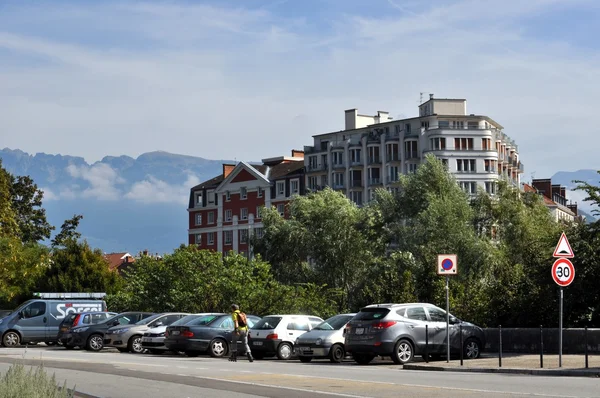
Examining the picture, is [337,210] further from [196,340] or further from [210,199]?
[210,199]

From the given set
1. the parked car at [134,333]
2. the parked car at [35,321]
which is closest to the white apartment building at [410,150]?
the parked car at [35,321]

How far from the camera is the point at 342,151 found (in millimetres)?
126625

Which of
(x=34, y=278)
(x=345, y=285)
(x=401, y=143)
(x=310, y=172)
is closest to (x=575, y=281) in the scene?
(x=345, y=285)

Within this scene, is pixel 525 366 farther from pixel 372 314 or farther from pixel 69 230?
pixel 69 230

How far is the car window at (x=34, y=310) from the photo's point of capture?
44.3 m

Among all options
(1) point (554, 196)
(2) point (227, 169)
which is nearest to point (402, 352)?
(2) point (227, 169)

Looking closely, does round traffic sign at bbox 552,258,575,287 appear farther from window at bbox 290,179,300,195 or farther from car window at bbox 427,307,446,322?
window at bbox 290,179,300,195

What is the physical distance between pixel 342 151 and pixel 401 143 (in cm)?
934

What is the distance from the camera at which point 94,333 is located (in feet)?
131

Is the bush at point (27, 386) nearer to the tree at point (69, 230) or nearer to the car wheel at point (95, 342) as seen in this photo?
the car wheel at point (95, 342)

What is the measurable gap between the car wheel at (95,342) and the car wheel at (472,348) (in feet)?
52.0

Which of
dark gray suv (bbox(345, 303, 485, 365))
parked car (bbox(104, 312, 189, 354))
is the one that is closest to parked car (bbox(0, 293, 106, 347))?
parked car (bbox(104, 312, 189, 354))

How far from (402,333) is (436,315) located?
1.55 m

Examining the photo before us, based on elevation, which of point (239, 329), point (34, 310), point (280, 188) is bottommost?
point (239, 329)
